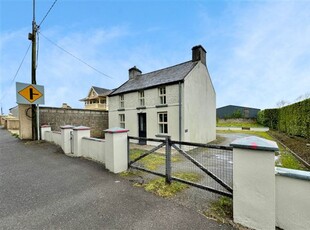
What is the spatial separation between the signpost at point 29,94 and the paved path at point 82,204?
24.1 ft

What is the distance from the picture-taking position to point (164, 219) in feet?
9.04

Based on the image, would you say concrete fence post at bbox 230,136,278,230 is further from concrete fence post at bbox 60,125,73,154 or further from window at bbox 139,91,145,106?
window at bbox 139,91,145,106

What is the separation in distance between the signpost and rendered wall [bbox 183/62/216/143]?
10767mm

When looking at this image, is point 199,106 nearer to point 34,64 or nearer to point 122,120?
point 122,120

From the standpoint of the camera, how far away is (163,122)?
37.1 ft

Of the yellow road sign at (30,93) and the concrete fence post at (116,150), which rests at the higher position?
the yellow road sign at (30,93)

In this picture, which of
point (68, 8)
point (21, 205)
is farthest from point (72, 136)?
point (68, 8)

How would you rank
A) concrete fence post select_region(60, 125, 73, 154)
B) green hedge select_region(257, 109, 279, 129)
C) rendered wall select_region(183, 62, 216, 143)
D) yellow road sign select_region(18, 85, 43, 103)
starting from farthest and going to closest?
green hedge select_region(257, 109, 279, 129)
yellow road sign select_region(18, 85, 43, 103)
rendered wall select_region(183, 62, 216, 143)
concrete fence post select_region(60, 125, 73, 154)

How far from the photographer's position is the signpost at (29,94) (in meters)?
10.4

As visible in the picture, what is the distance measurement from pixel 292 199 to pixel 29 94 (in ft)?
47.0

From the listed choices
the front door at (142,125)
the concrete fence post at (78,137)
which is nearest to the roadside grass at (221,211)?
the concrete fence post at (78,137)

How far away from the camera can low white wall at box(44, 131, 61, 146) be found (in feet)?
30.6

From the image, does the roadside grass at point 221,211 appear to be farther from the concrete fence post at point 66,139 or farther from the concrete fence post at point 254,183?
the concrete fence post at point 66,139

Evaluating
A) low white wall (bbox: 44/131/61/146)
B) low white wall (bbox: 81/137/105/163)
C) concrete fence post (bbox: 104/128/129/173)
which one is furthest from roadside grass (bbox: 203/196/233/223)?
low white wall (bbox: 44/131/61/146)
